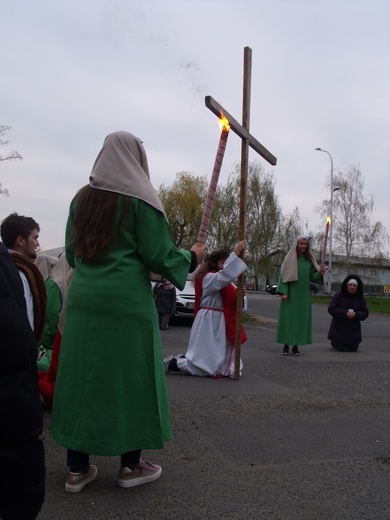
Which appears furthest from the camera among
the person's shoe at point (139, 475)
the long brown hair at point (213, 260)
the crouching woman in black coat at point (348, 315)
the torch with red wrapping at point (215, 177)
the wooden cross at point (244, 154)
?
the crouching woman in black coat at point (348, 315)

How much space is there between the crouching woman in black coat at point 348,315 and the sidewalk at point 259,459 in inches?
123

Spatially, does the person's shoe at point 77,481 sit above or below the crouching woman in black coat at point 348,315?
below

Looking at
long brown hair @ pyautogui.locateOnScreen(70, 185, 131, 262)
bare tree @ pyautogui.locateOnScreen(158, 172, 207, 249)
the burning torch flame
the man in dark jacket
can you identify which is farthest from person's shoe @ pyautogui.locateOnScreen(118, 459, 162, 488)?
bare tree @ pyautogui.locateOnScreen(158, 172, 207, 249)

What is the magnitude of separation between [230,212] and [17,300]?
139ft

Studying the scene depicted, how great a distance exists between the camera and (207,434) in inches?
171

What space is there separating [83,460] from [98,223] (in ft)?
4.56

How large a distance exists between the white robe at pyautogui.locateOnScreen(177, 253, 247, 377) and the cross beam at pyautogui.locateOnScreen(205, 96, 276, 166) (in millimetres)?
1576

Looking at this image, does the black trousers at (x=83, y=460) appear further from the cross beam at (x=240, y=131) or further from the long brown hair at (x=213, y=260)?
the long brown hair at (x=213, y=260)

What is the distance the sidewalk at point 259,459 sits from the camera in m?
2.98

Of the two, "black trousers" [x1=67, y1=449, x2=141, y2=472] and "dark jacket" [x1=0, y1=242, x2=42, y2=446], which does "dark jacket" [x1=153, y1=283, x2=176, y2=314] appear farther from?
"dark jacket" [x1=0, y1=242, x2=42, y2=446]

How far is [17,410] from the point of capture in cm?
195

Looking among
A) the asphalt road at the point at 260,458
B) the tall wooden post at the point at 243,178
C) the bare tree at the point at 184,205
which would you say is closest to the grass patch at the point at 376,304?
the bare tree at the point at 184,205

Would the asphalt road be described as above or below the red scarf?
below

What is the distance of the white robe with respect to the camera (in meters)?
6.70
